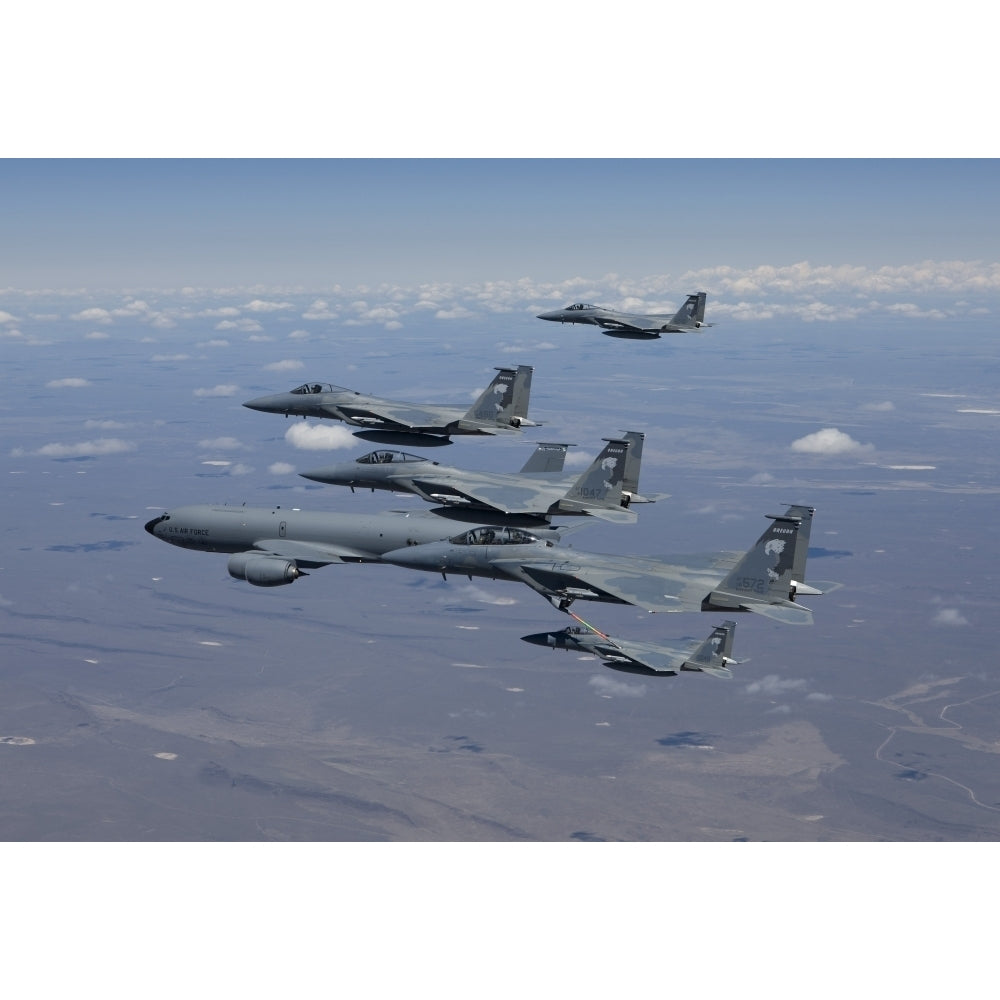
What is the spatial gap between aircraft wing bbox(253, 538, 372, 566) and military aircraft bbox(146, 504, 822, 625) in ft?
0.20

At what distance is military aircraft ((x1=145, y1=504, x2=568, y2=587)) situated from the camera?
7100 cm

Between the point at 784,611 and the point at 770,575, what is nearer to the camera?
the point at 784,611

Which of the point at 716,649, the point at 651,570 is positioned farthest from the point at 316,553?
the point at 716,649

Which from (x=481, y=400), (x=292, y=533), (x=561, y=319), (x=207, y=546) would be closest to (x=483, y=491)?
(x=481, y=400)

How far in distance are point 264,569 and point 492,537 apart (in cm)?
1396

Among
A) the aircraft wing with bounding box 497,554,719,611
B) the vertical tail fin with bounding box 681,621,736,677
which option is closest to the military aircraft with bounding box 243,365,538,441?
the aircraft wing with bounding box 497,554,719,611

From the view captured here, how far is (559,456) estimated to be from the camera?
3223 inches

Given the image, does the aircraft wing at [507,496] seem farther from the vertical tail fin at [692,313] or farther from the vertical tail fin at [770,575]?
the vertical tail fin at [692,313]

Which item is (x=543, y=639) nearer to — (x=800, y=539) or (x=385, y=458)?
(x=385, y=458)

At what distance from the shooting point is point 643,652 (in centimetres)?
9075

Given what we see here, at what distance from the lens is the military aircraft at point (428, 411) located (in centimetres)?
7744

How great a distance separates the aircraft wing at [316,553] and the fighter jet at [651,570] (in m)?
2.56

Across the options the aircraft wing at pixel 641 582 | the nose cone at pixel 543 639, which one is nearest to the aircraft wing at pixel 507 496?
the aircraft wing at pixel 641 582

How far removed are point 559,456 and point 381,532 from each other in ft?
52.6
